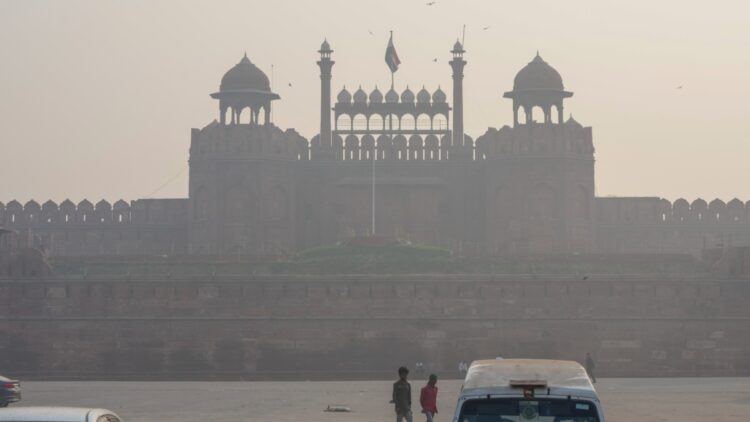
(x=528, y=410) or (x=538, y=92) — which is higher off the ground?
(x=538, y=92)

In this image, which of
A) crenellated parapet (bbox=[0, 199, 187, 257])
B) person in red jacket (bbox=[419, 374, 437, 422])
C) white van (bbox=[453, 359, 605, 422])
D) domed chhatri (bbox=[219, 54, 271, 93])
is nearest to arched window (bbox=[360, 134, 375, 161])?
domed chhatri (bbox=[219, 54, 271, 93])

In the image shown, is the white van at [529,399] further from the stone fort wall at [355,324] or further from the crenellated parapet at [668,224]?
the crenellated parapet at [668,224]

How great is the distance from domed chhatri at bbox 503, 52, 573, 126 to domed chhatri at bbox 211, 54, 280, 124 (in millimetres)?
8806

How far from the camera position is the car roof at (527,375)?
31.9 ft

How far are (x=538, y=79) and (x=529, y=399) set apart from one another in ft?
144

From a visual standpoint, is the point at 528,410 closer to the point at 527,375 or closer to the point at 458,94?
the point at 527,375

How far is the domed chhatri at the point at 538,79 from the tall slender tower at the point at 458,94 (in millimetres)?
3086

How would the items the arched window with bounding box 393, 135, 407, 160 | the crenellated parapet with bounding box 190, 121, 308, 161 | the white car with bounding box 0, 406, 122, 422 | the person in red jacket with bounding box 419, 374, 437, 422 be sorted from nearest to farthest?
the white car with bounding box 0, 406, 122, 422, the person in red jacket with bounding box 419, 374, 437, 422, the crenellated parapet with bounding box 190, 121, 308, 161, the arched window with bounding box 393, 135, 407, 160

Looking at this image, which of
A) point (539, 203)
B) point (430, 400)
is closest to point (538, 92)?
point (539, 203)

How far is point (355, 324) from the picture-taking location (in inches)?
1575

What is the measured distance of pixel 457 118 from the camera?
55.3 metres

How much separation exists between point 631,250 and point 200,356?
1898 cm

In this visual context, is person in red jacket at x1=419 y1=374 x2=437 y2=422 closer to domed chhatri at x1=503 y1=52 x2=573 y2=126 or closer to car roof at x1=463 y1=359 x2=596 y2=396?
car roof at x1=463 y1=359 x2=596 y2=396

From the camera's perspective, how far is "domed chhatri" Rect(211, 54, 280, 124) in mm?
52781
